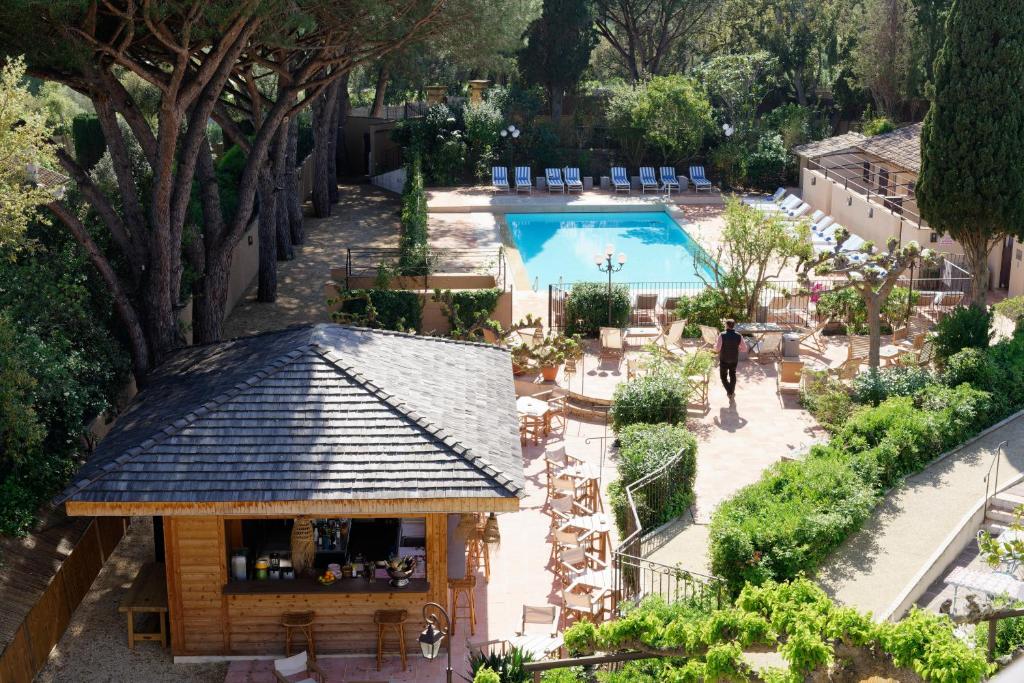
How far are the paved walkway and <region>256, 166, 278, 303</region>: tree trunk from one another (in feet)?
52.8

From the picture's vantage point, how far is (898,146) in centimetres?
3497

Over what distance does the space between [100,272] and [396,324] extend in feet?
21.1

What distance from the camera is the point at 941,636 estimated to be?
10.4 m

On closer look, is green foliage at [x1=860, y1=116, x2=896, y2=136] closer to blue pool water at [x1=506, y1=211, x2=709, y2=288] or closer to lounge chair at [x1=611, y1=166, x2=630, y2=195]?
blue pool water at [x1=506, y1=211, x2=709, y2=288]

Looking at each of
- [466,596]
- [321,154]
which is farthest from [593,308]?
[321,154]

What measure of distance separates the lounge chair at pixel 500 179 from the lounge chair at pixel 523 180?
0.37m

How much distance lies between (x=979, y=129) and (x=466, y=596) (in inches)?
603

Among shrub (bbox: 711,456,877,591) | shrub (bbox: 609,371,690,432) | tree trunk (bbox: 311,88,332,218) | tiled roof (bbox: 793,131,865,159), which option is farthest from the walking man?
tiled roof (bbox: 793,131,865,159)

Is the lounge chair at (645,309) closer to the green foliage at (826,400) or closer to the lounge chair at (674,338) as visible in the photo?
the lounge chair at (674,338)

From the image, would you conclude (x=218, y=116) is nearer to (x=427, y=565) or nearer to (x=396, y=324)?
(x=396, y=324)

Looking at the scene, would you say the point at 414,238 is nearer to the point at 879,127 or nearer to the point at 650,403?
the point at 650,403

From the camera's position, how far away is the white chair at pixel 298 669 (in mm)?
12297

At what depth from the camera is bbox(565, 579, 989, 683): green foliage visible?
1043 centimetres

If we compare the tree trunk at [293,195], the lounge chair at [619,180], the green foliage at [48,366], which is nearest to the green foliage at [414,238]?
the tree trunk at [293,195]
